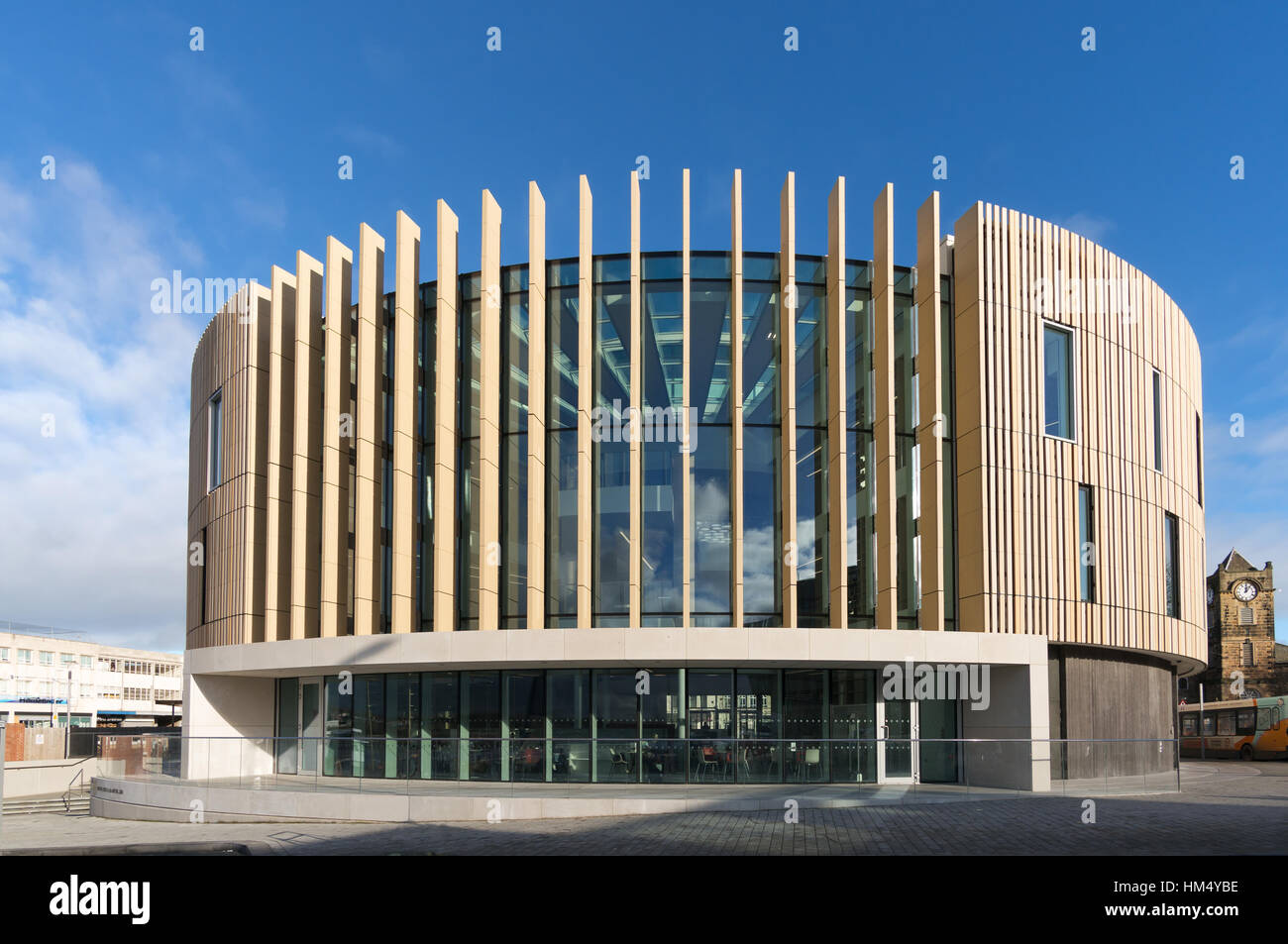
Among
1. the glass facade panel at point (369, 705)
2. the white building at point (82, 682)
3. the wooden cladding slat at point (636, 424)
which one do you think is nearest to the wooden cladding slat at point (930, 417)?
the wooden cladding slat at point (636, 424)

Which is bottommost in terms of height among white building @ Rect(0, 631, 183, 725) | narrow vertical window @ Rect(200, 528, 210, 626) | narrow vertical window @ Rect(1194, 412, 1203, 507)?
white building @ Rect(0, 631, 183, 725)

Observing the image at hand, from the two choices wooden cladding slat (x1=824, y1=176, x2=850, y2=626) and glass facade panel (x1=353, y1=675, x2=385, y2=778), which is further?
glass facade panel (x1=353, y1=675, x2=385, y2=778)

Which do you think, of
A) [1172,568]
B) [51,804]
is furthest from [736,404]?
[51,804]

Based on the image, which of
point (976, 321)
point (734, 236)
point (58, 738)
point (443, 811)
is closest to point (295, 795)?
point (443, 811)

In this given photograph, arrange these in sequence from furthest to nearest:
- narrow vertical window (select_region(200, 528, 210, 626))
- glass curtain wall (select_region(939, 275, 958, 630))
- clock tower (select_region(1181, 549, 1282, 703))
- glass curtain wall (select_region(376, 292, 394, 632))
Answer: clock tower (select_region(1181, 549, 1282, 703)) < narrow vertical window (select_region(200, 528, 210, 626)) < glass curtain wall (select_region(376, 292, 394, 632)) < glass curtain wall (select_region(939, 275, 958, 630))

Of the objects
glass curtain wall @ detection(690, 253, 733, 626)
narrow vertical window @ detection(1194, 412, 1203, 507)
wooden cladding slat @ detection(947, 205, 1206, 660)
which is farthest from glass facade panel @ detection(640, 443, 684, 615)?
narrow vertical window @ detection(1194, 412, 1203, 507)

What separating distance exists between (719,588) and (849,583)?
3078 millimetres

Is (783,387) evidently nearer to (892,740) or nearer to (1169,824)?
(892,740)

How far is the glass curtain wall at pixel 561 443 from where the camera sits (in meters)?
24.5

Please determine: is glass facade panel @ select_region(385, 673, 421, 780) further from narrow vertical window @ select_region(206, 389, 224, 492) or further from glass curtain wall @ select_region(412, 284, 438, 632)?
narrow vertical window @ select_region(206, 389, 224, 492)

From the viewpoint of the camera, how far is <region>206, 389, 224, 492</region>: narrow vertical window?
1208 inches

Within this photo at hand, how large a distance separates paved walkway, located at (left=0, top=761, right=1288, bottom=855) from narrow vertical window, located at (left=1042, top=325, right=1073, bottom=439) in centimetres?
898

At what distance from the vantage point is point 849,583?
24297mm

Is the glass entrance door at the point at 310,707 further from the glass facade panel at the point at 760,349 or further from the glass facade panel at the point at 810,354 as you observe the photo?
the glass facade panel at the point at 810,354
